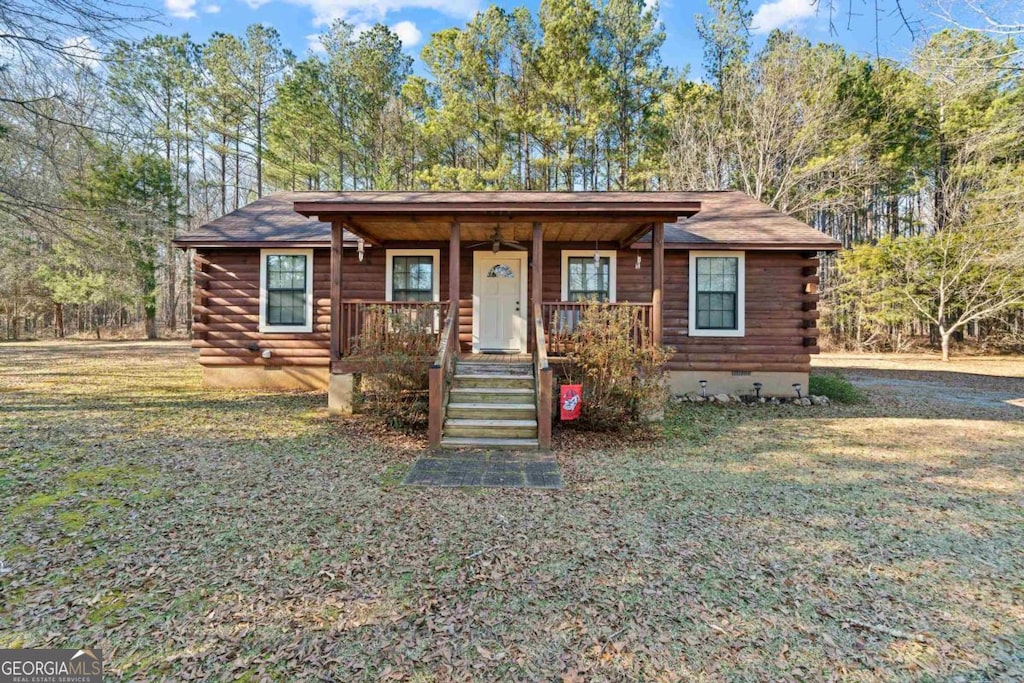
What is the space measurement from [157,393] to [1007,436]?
14282 mm

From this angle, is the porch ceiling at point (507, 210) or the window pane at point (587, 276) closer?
the porch ceiling at point (507, 210)

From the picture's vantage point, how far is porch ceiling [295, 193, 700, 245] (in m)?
7.03

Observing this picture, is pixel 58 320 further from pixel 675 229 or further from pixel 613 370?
pixel 613 370

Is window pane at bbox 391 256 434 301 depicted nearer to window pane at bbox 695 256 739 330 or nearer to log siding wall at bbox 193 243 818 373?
log siding wall at bbox 193 243 818 373

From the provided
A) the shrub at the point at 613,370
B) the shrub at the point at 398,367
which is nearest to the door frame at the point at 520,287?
the shrub at the point at 398,367

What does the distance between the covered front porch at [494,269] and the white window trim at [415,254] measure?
2cm

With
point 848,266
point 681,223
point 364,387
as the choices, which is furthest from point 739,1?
point 364,387

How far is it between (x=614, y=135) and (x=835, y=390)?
15.8 m

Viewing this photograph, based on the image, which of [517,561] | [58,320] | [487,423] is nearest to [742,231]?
[487,423]

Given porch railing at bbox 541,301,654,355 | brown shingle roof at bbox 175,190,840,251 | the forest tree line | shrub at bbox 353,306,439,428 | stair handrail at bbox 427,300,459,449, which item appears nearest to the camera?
stair handrail at bbox 427,300,459,449

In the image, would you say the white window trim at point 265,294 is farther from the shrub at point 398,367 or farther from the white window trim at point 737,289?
the white window trim at point 737,289

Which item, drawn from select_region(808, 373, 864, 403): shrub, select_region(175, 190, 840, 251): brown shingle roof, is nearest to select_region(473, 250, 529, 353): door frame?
select_region(175, 190, 840, 251): brown shingle roof

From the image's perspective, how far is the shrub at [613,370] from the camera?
657 cm

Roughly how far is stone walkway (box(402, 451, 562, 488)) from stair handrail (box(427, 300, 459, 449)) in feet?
1.24
